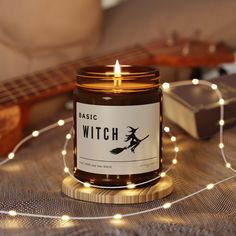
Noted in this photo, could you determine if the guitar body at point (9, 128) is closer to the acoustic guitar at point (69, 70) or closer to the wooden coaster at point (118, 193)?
the acoustic guitar at point (69, 70)

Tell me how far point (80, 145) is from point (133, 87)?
0.09m

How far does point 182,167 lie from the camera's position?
0.75 meters

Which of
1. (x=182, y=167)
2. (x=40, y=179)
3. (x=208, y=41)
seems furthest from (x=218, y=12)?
(x=40, y=179)

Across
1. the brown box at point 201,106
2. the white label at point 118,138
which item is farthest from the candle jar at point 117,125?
the brown box at point 201,106

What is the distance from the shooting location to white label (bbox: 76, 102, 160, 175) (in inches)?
23.8

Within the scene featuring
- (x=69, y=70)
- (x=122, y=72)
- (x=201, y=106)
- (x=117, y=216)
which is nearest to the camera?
(x=117, y=216)

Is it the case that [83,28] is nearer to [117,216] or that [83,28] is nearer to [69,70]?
[69,70]

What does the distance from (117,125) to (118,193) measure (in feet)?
0.24

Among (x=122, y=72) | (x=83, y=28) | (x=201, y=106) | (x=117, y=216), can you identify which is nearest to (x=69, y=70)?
(x=83, y=28)

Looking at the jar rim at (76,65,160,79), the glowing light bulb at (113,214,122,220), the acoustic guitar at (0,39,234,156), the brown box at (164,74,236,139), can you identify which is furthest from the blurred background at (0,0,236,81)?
the glowing light bulb at (113,214,122,220)

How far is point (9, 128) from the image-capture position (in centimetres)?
89

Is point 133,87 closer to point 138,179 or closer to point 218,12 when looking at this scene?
point 138,179

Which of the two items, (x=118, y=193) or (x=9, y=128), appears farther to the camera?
(x=9, y=128)

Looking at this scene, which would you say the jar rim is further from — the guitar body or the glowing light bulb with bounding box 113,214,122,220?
the guitar body
